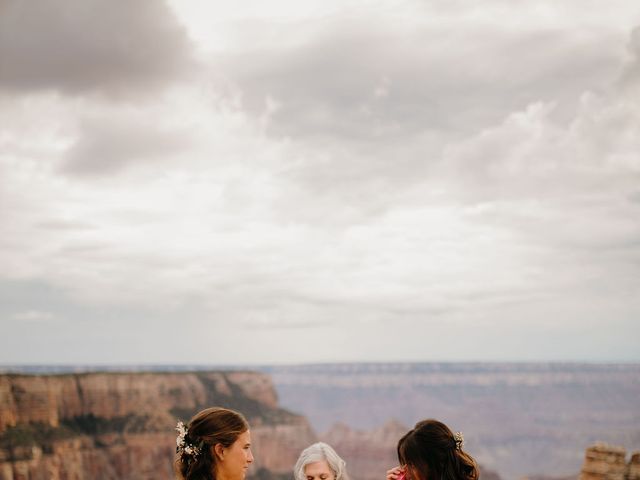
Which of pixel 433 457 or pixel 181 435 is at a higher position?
pixel 181 435

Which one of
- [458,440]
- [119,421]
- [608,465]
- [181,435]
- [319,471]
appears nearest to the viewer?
[181,435]

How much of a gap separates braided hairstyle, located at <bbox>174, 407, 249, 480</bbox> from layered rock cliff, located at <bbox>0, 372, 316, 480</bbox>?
62593mm

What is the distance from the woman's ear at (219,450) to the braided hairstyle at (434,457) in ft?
4.77

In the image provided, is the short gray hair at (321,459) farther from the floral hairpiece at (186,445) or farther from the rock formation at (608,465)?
the rock formation at (608,465)

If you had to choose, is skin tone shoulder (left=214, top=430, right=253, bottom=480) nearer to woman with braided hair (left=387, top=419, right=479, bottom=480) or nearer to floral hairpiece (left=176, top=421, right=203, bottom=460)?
floral hairpiece (left=176, top=421, right=203, bottom=460)

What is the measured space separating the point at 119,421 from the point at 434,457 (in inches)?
Result: 3281

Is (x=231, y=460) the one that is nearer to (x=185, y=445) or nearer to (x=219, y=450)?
(x=219, y=450)

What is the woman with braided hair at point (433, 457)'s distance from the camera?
21.6ft

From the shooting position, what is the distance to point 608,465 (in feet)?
85.1

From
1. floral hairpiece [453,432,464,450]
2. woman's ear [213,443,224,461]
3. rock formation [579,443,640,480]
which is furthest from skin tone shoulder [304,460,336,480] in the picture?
rock formation [579,443,640,480]

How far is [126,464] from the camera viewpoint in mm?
79875

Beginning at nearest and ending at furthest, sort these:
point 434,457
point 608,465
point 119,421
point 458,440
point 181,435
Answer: point 434,457 < point 181,435 < point 458,440 < point 608,465 < point 119,421

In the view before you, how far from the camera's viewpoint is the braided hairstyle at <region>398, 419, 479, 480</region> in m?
6.57

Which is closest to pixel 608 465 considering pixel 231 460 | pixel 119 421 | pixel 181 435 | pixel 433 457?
pixel 433 457
